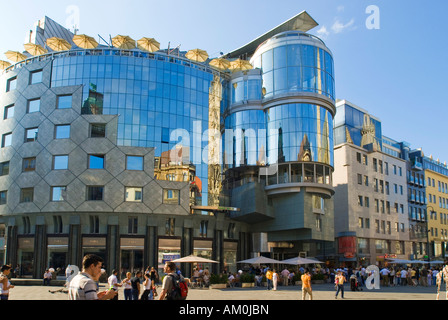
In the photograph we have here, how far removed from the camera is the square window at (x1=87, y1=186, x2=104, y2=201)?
4912cm

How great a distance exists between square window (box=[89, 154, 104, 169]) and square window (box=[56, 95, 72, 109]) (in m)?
6.33

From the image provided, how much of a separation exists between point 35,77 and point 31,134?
22.7ft

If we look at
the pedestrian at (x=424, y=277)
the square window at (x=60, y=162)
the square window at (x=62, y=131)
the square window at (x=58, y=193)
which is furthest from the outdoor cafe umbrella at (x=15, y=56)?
the pedestrian at (x=424, y=277)

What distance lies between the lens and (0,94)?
56.0 m

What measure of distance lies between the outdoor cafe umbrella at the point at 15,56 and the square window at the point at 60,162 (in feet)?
48.0

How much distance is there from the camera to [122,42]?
5291 cm

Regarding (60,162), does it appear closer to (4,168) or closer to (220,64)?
(4,168)

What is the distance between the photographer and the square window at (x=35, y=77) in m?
53.1

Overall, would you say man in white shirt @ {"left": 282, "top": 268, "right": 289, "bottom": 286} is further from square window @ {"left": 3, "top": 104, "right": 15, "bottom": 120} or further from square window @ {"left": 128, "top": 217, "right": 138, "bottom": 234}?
square window @ {"left": 3, "top": 104, "right": 15, "bottom": 120}

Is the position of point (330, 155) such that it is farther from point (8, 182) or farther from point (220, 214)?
point (8, 182)

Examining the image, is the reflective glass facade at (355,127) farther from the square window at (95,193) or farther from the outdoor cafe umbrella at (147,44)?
the square window at (95,193)

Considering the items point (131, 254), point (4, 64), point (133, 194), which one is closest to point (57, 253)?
point (131, 254)

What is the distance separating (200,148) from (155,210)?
908cm
